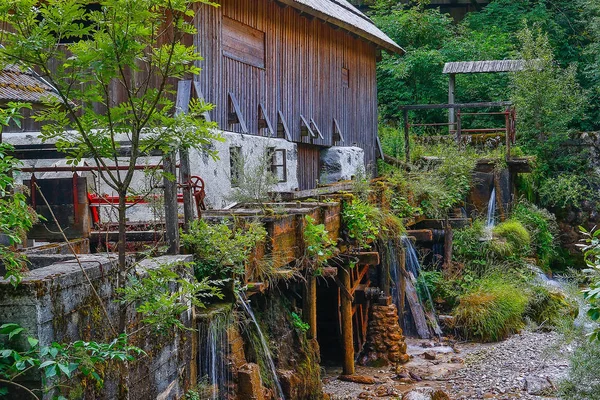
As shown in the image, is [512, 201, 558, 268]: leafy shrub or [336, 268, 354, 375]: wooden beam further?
[512, 201, 558, 268]: leafy shrub

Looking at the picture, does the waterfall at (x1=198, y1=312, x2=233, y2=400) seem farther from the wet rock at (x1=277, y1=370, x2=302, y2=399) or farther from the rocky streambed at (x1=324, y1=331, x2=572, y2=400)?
the rocky streambed at (x1=324, y1=331, x2=572, y2=400)

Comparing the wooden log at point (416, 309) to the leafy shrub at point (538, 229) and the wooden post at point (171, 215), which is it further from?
the wooden post at point (171, 215)

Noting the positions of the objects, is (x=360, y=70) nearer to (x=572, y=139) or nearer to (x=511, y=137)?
(x=511, y=137)

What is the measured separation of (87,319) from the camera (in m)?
5.39

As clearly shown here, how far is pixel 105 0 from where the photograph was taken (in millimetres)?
4688

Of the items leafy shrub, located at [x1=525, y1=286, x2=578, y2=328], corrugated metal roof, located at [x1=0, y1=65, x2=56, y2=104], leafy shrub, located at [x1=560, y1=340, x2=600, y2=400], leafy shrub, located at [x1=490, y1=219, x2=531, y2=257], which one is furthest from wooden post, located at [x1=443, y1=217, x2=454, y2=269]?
corrugated metal roof, located at [x1=0, y1=65, x2=56, y2=104]

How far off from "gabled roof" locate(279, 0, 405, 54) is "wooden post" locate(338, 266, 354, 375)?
597cm

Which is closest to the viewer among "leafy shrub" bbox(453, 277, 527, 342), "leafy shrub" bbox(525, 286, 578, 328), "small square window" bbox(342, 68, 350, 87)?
"leafy shrub" bbox(453, 277, 527, 342)

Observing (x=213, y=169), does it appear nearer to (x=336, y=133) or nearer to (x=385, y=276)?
(x=385, y=276)

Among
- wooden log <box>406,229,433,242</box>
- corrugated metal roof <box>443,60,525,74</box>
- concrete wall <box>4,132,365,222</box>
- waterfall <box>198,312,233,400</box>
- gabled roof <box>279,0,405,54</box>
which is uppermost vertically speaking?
gabled roof <box>279,0,405,54</box>

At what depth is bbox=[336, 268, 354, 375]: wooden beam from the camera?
43.8ft

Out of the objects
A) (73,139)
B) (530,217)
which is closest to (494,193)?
(530,217)

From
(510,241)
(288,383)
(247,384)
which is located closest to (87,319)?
(247,384)

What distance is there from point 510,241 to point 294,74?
7425 millimetres
